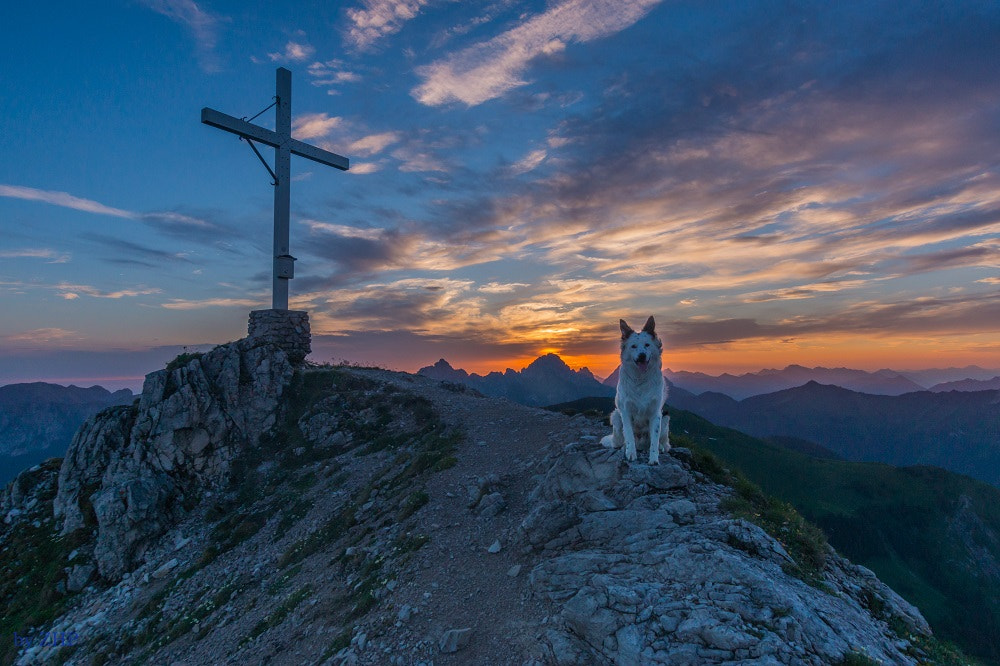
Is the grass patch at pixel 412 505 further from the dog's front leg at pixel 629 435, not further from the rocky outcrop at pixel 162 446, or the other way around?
the rocky outcrop at pixel 162 446

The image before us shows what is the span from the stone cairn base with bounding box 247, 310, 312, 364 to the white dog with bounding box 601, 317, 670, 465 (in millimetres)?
26807

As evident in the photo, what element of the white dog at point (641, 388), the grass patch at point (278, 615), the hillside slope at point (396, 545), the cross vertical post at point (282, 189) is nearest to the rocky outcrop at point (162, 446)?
the hillside slope at point (396, 545)

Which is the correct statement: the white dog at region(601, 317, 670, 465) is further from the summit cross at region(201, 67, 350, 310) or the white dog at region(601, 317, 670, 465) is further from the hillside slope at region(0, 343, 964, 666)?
the summit cross at region(201, 67, 350, 310)

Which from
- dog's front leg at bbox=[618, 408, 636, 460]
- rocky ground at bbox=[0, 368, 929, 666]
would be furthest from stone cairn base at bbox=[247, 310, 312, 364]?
dog's front leg at bbox=[618, 408, 636, 460]

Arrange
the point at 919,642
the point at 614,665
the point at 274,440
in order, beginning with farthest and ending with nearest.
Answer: the point at 274,440, the point at 919,642, the point at 614,665

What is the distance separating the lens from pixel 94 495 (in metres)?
23.6

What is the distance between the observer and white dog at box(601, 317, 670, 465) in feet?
37.3

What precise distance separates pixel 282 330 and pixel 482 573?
26176 mm

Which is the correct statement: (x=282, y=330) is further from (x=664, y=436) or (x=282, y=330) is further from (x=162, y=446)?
(x=664, y=436)

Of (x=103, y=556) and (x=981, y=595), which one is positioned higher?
(x=103, y=556)

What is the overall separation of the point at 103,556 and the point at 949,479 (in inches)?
6521

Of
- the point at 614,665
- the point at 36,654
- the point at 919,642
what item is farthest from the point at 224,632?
the point at 919,642

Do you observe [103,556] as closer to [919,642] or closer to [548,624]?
[548,624]

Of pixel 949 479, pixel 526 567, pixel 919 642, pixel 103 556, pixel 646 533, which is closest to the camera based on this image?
pixel 919 642
